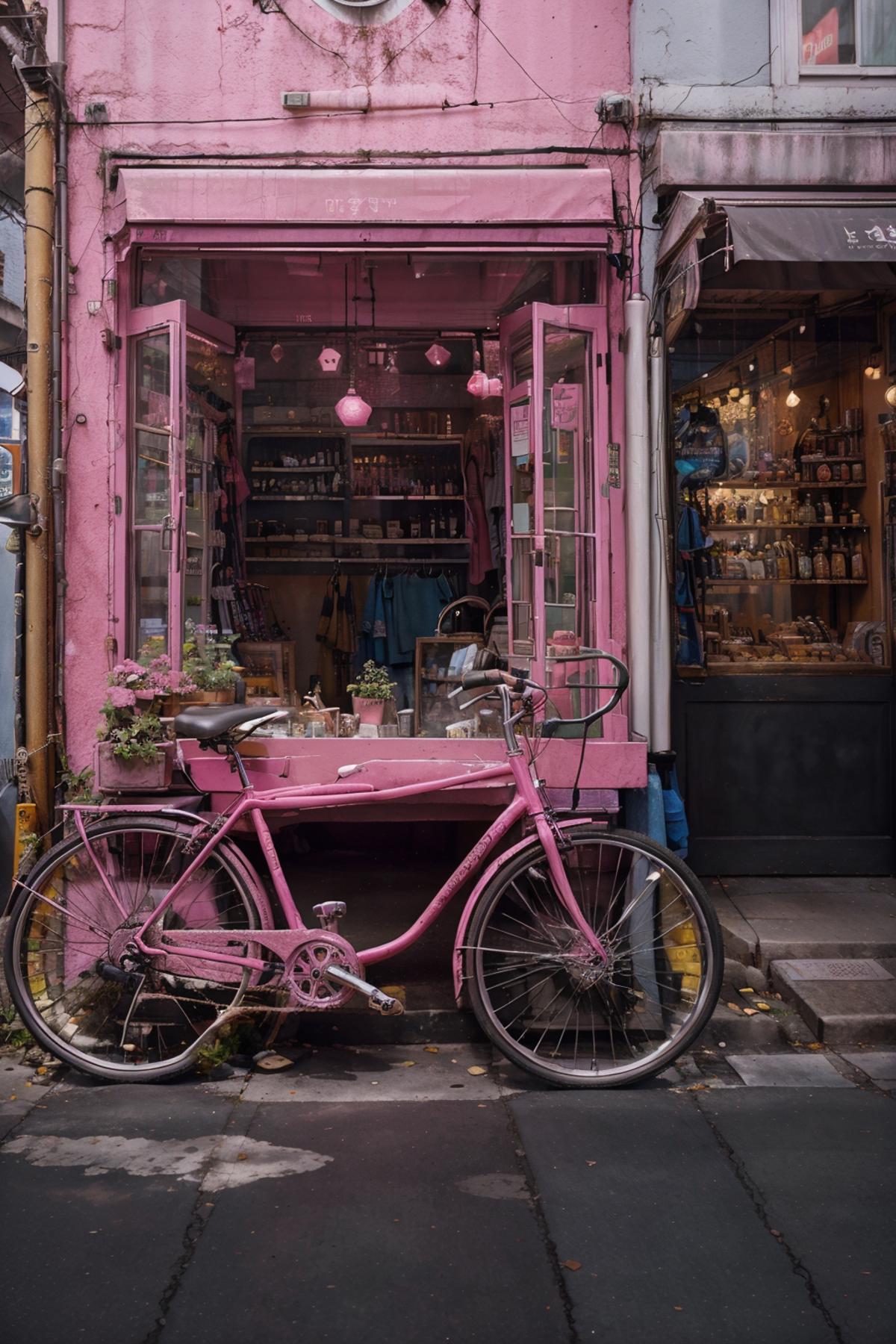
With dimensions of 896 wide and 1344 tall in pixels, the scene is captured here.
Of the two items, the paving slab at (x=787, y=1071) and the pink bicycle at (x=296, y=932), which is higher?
the pink bicycle at (x=296, y=932)

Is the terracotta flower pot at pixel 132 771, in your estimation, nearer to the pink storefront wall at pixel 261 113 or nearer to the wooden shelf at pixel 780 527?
the pink storefront wall at pixel 261 113

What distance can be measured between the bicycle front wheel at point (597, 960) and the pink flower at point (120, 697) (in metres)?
1.96

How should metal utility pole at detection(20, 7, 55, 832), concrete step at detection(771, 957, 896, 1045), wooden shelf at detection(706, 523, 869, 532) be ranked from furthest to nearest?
wooden shelf at detection(706, 523, 869, 532), metal utility pole at detection(20, 7, 55, 832), concrete step at detection(771, 957, 896, 1045)

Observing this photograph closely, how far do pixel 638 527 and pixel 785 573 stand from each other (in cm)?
215

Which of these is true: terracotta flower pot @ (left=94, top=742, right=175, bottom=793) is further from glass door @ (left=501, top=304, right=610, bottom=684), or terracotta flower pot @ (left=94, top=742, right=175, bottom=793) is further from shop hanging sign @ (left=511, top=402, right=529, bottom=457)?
shop hanging sign @ (left=511, top=402, right=529, bottom=457)

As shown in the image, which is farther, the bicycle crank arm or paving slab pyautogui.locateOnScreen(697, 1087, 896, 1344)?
the bicycle crank arm

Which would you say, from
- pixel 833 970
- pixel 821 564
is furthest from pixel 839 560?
pixel 833 970

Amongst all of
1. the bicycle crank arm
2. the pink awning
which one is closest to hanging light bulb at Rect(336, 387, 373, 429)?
the pink awning

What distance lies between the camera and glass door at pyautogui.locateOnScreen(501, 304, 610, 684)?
5.94 metres

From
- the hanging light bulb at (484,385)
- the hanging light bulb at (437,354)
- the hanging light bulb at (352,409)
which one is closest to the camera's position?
the hanging light bulb at (352,409)

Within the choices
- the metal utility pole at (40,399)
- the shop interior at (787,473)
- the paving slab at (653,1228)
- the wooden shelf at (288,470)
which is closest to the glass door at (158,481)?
the metal utility pole at (40,399)

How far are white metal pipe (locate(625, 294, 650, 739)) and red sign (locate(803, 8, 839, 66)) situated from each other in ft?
5.88

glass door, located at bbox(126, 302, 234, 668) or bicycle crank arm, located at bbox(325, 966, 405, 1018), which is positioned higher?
glass door, located at bbox(126, 302, 234, 668)

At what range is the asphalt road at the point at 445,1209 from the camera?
3.04 metres
